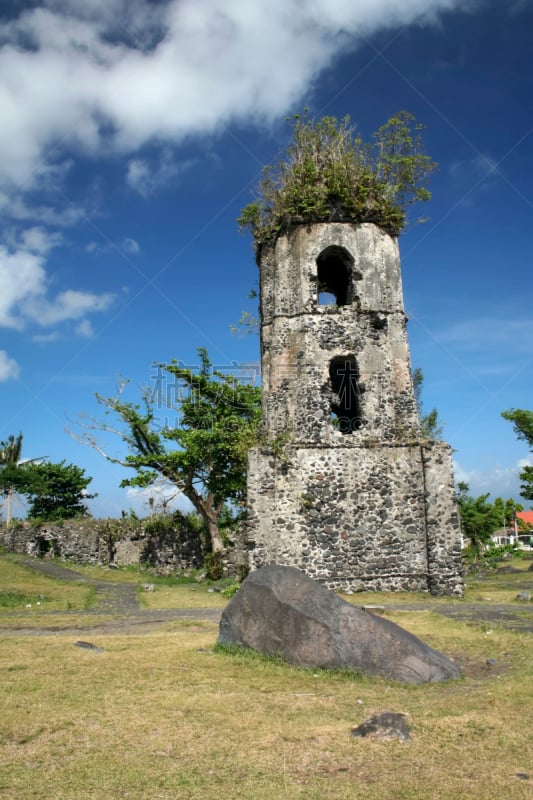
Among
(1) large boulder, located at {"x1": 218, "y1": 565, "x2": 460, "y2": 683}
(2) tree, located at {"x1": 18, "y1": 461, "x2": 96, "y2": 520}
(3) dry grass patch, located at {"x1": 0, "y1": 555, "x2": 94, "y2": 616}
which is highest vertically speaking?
(2) tree, located at {"x1": 18, "y1": 461, "x2": 96, "y2": 520}

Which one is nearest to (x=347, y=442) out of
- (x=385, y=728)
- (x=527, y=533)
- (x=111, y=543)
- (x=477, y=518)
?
(x=385, y=728)

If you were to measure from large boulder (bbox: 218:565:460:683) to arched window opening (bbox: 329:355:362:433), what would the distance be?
31.0 ft

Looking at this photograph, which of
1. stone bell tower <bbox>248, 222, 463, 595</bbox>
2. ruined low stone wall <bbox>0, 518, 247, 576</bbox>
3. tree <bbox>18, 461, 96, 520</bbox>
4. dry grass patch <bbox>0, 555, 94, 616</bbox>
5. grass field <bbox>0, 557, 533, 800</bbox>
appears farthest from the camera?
tree <bbox>18, 461, 96, 520</bbox>

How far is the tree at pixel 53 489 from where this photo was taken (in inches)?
1241

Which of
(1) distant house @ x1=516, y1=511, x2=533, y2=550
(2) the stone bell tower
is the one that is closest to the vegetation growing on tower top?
(2) the stone bell tower

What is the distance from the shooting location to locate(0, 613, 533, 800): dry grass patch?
13.0 ft

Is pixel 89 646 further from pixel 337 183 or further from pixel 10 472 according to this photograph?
pixel 10 472

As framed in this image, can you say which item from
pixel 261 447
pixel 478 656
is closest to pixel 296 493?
pixel 261 447

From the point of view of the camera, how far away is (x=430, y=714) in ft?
17.6

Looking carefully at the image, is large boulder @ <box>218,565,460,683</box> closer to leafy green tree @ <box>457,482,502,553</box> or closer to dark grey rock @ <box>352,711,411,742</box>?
dark grey rock @ <box>352,711,411,742</box>

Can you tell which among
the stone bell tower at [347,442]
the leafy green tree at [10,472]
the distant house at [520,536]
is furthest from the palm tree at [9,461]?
the distant house at [520,536]

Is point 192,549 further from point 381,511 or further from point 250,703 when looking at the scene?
point 250,703

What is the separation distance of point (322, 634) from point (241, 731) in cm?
221

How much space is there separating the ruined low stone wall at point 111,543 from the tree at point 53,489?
4314 mm
